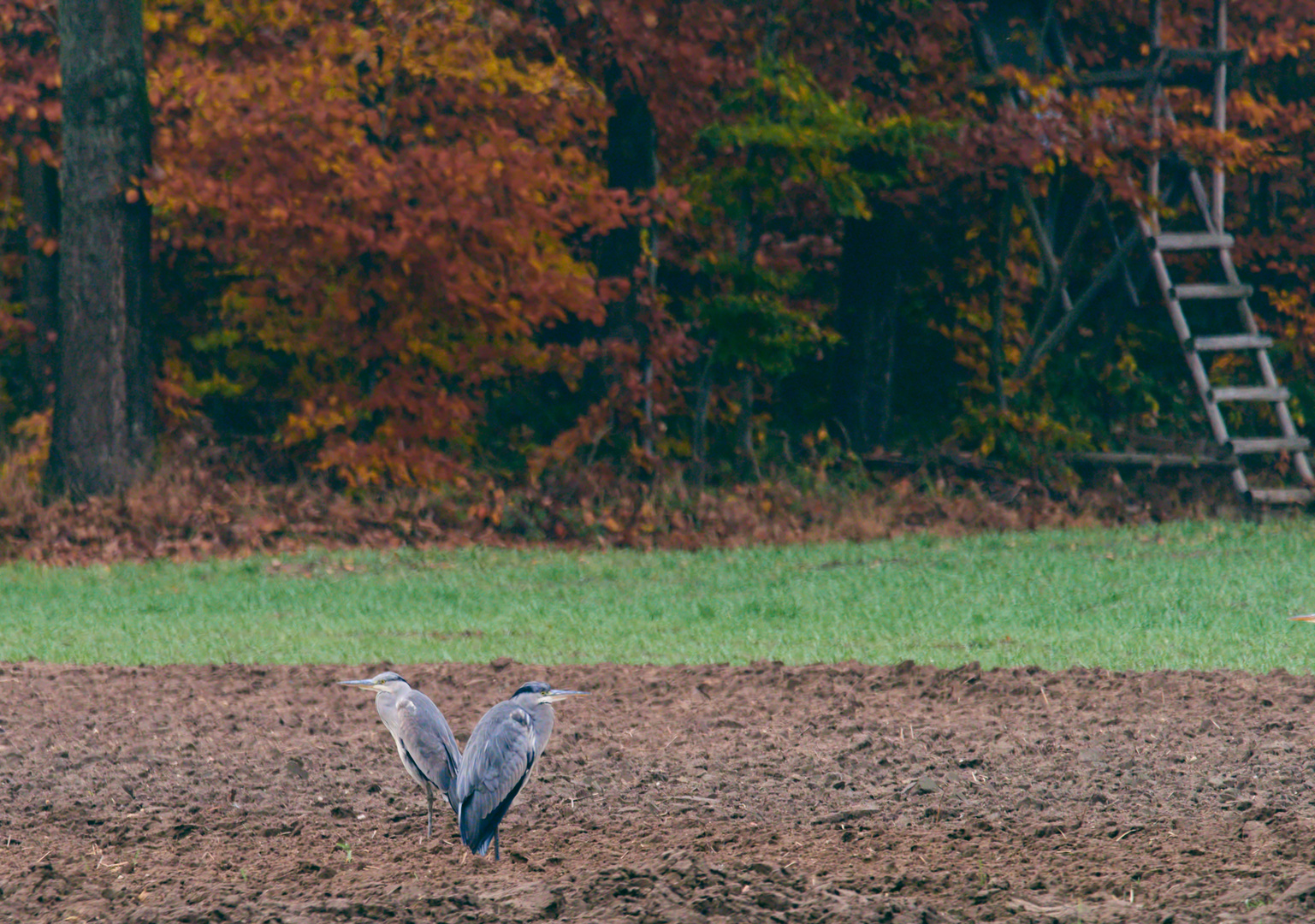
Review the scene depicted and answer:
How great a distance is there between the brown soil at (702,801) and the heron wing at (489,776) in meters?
0.20

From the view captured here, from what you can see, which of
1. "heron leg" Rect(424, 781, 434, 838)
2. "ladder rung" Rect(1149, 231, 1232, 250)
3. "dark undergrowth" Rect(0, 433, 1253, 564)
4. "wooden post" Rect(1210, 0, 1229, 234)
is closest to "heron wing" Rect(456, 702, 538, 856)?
"heron leg" Rect(424, 781, 434, 838)

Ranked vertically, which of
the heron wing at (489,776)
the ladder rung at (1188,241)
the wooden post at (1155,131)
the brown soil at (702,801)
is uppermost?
the wooden post at (1155,131)

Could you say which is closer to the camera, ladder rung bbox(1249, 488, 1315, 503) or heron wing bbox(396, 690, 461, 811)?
heron wing bbox(396, 690, 461, 811)

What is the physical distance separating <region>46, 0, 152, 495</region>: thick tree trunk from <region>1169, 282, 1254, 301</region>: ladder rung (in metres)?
9.89

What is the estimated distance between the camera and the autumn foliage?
46.1 ft

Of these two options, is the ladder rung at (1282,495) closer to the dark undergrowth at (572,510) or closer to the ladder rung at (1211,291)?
the dark undergrowth at (572,510)

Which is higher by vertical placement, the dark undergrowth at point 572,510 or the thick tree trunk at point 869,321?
the thick tree trunk at point 869,321

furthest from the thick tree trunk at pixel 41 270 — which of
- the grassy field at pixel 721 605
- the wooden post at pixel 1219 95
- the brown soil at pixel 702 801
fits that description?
the wooden post at pixel 1219 95

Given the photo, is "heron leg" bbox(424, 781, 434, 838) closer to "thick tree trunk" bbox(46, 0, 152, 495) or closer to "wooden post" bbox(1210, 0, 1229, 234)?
"thick tree trunk" bbox(46, 0, 152, 495)

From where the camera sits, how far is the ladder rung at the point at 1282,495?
15172mm

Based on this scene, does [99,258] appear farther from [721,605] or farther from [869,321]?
[869,321]

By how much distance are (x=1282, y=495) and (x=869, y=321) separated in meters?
4.62

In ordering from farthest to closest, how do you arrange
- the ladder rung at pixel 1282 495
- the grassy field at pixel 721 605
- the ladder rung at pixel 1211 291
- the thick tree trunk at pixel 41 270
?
1. the ladder rung at pixel 1211 291
2. the ladder rung at pixel 1282 495
3. the thick tree trunk at pixel 41 270
4. the grassy field at pixel 721 605

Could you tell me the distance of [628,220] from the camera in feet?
51.1
